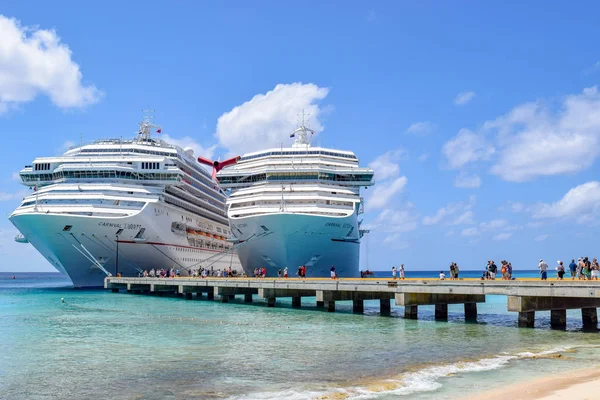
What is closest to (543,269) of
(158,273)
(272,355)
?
(272,355)

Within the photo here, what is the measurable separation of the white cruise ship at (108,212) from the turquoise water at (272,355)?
71.4ft

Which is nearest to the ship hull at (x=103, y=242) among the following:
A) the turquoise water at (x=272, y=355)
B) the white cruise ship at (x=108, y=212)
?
the white cruise ship at (x=108, y=212)

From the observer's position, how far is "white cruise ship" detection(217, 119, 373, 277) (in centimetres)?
4991

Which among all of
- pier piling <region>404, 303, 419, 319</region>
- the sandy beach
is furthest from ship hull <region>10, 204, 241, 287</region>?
the sandy beach

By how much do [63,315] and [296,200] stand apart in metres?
24.1

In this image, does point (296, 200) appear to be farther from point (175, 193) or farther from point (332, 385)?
point (332, 385)

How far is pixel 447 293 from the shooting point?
29.5 metres

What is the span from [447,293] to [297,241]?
21689mm

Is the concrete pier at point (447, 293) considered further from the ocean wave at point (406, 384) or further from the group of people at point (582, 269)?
the ocean wave at point (406, 384)

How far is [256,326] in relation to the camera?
29.3 m

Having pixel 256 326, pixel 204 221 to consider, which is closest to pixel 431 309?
pixel 256 326

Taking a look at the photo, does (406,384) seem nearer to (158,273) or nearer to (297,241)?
(297,241)

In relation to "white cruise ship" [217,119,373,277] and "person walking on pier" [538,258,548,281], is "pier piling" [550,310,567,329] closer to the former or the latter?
"person walking on pier" [538,258,548,281]

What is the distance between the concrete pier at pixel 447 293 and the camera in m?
25.2
